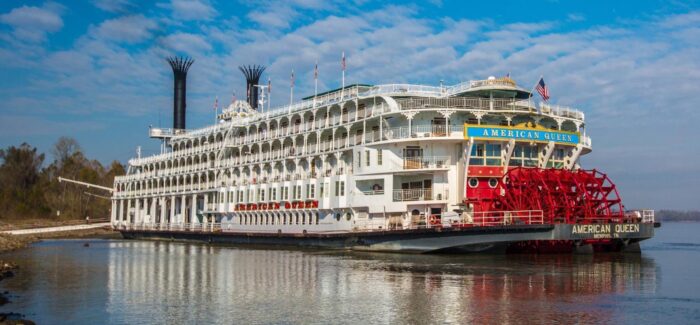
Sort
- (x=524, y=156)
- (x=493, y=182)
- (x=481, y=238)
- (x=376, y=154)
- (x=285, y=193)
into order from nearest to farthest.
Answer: (x=481, y=238) < (x=493, y=182) < (x=524, y=156) < (x=376, y=154) < (x=285, y=193)

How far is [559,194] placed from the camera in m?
34.6

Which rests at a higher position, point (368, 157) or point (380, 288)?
point (368, 157)

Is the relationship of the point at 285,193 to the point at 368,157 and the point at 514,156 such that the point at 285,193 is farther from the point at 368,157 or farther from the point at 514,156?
the point at 514,156

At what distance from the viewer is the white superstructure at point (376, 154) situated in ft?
122

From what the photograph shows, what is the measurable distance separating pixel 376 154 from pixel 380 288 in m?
17.7

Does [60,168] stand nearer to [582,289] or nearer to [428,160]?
[428,160]

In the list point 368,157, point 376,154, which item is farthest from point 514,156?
point 368,157

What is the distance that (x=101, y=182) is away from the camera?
101875 mm

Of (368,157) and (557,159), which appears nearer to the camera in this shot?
(557,159)

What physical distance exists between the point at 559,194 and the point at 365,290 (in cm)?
1619

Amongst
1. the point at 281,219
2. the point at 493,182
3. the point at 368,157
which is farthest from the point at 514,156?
the point at 281,219

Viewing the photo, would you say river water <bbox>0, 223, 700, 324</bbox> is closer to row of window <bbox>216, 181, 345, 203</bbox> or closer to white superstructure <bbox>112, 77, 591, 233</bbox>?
white superstructure <bbox>112, 77, 591, 233</bbox>

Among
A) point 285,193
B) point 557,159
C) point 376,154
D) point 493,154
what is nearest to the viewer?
point 493,154

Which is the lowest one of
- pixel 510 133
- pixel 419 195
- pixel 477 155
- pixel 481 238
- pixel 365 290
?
pixel 365 290
